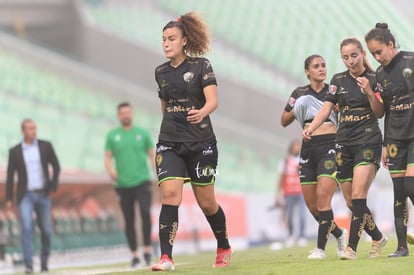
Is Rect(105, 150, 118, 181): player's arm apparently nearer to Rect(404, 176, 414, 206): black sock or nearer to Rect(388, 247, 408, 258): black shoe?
Rect(388, 247, 408, 258): black shoe

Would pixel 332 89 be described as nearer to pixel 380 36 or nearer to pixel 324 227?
pixel 380 36

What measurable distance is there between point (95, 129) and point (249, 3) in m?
11.6

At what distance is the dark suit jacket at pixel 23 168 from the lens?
14914 millimetres

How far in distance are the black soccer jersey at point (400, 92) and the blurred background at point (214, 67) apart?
39.4ft

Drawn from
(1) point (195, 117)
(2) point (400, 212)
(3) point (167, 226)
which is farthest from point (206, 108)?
(2) point (400, 212)

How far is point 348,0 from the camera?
38.1 m

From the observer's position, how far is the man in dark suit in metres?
14.9

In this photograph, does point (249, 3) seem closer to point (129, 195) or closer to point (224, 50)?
point (224, 50)

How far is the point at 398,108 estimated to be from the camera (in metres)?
9.42

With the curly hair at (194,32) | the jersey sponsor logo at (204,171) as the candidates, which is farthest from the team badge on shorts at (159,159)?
the curly hair at (194,32)

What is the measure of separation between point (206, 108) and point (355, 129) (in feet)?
5.40

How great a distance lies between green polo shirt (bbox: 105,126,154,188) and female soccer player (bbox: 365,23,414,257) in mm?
5923

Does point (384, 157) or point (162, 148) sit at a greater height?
point (162, 148)

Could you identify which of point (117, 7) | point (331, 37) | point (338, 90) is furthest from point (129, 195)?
point (117, 7)
